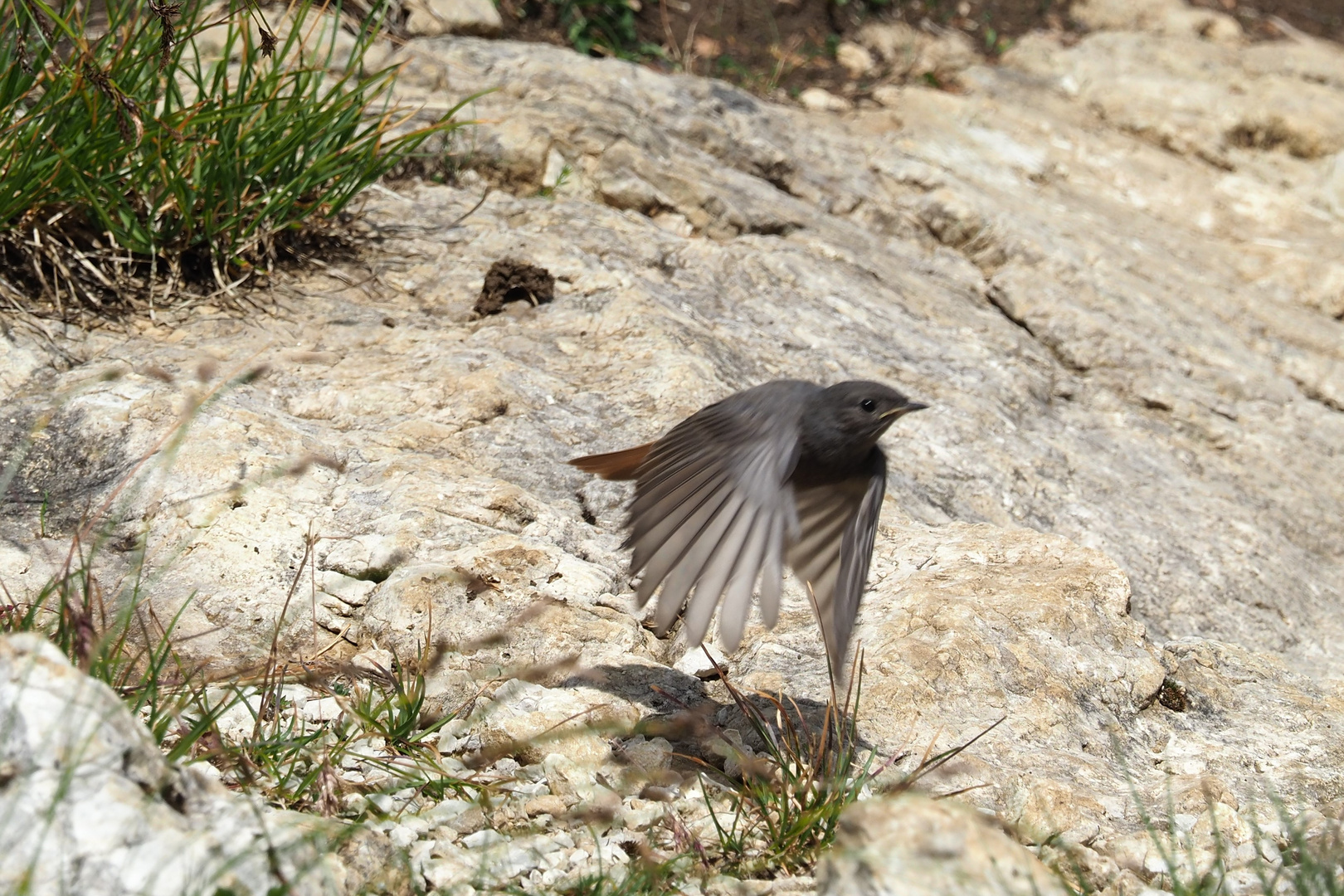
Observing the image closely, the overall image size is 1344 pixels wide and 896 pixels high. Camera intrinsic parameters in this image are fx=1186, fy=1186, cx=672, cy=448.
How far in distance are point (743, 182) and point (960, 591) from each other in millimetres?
2805

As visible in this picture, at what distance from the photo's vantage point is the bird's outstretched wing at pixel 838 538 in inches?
98.1

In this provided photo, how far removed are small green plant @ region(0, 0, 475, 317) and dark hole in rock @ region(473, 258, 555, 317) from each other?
55 cm

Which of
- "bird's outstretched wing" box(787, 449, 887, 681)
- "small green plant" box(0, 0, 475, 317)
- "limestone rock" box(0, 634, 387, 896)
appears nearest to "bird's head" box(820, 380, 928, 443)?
"bird's outstretched wing" box(787, 449, 887, 681)

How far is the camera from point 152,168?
11.8ft

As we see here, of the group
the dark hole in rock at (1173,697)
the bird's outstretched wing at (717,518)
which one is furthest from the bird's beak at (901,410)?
the dark hole in rock at (1173,697)

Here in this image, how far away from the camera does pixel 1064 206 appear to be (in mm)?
6254

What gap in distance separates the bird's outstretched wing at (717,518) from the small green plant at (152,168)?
1667 millimetres

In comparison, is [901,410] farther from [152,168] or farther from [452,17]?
[452,17]

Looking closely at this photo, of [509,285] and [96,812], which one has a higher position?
[509,285]

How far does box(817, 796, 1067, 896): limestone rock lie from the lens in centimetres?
171

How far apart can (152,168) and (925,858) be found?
3070mm

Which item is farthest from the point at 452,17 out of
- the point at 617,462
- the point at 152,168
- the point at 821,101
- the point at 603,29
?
the point at 617,462

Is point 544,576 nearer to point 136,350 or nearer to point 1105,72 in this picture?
point 136,350

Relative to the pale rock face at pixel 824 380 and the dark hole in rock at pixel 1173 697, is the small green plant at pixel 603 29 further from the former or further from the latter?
the dark hole in rock at pixel 1173 697
